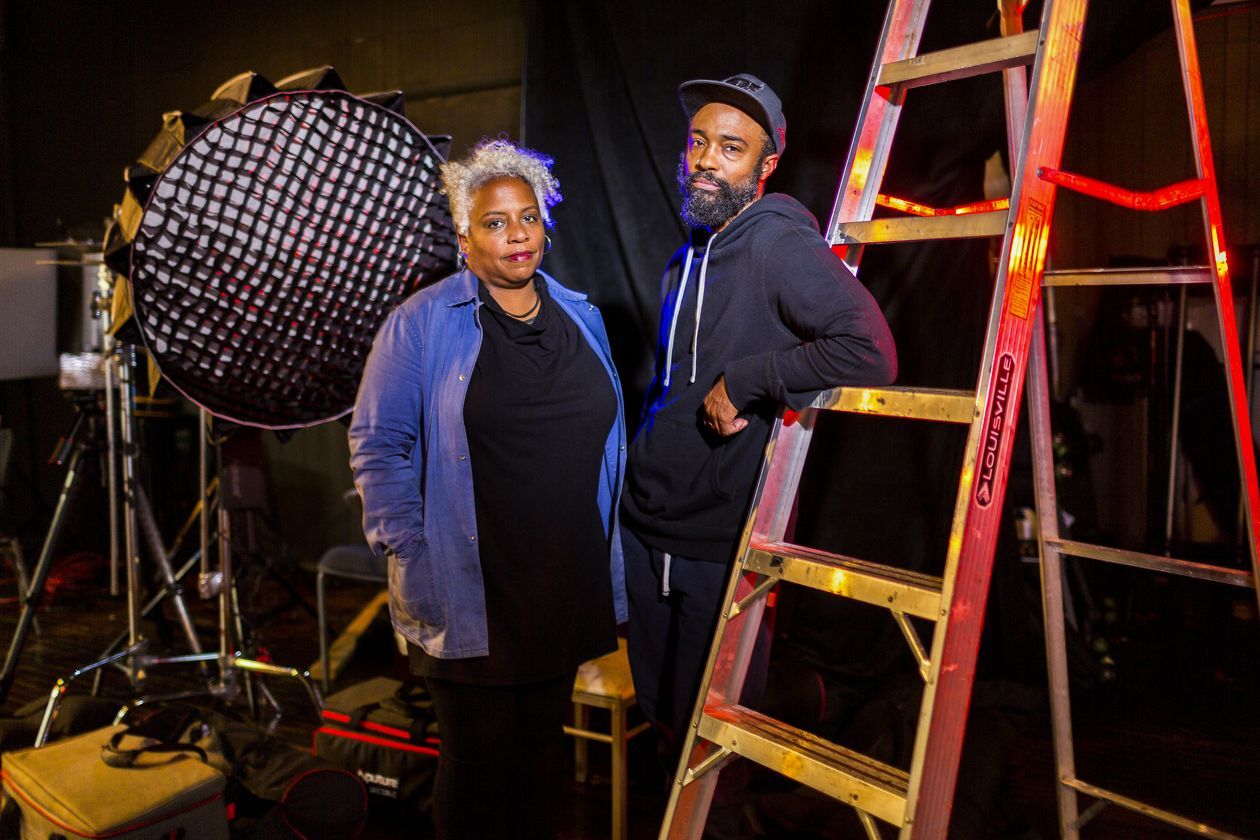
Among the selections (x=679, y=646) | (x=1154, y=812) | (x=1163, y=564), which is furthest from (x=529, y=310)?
(x=1154, y=812)

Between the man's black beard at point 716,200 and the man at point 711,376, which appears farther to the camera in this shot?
the man's black beard at point 716,200

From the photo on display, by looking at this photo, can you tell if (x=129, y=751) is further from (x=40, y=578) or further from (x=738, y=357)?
(x=738, y=357)

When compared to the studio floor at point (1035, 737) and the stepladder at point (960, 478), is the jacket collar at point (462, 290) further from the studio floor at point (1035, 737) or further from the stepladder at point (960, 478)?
the studio floor at point (1035, 737)

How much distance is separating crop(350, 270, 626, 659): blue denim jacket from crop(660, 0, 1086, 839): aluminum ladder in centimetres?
49

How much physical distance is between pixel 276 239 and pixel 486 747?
120cm

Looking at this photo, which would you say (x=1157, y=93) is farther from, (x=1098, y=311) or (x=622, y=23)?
(x=622, y=23)

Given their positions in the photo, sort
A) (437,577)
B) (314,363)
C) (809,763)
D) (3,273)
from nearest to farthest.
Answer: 1. (809,763)
2. (437,577)
3. (314,363)
4. (3,273)

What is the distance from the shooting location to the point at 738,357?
1637mm

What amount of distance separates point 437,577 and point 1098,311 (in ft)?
12.4

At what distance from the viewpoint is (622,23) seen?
291cm

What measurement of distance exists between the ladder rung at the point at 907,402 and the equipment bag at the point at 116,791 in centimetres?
164

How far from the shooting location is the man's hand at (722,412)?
1.53m

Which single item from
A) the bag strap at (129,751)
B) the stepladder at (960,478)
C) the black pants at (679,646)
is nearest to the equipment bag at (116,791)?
the bag strap at (129,751)

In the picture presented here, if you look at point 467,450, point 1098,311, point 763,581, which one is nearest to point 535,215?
→ point 467,450
